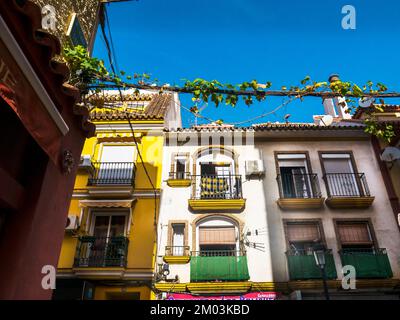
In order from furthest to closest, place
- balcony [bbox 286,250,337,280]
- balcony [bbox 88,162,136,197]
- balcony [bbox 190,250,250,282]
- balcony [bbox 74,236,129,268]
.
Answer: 1. balcony [bbox 88,162,136,197]
2. balcony [bbox 74,236,129,268]
3. balcony [bbox 190,250,250,282]
4. balcony [bbox 286,250,337,280]

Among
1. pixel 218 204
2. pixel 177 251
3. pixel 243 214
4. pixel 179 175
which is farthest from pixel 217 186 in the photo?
pixel 177 251

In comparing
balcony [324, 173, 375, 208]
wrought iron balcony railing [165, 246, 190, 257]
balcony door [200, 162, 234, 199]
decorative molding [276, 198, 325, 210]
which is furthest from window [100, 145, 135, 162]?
balcony [324, 173, 375, 208]

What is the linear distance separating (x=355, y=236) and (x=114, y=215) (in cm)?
1031

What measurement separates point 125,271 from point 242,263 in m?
4.57

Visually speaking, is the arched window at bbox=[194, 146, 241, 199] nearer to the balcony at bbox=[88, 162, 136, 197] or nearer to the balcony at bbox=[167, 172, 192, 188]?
the balcony at bbox=[167, 172, 192, 188]

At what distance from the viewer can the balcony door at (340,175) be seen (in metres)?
14.1

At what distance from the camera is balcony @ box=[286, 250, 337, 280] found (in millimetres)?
11875

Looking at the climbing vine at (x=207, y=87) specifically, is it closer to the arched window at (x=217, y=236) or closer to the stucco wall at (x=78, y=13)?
the stucco wall at (x=78, y=13)

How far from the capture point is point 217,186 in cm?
1443

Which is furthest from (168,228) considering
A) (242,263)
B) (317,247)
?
(317,247)

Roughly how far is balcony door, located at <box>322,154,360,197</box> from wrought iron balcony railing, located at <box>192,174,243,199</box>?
418 centimetres

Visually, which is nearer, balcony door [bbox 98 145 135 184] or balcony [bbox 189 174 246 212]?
balcony [bbox 189 174 246 212]

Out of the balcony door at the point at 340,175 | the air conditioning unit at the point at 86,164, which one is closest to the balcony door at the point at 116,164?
the air conditioning unit at the point at 86,164
